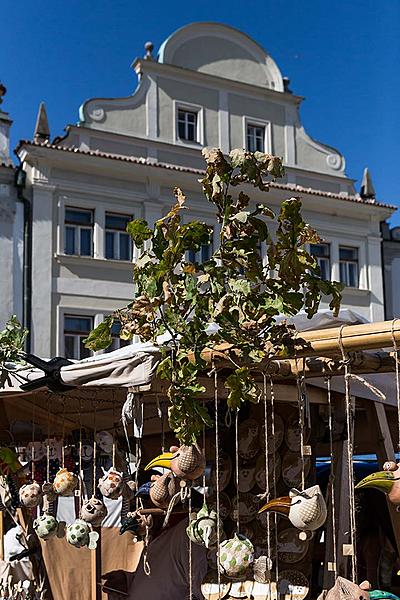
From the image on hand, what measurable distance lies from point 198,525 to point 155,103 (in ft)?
45.5

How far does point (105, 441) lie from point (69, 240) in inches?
386

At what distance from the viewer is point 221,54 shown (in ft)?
57.3

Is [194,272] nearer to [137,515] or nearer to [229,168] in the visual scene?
[229,168]

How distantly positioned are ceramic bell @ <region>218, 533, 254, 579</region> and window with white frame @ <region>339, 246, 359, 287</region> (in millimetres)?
14428

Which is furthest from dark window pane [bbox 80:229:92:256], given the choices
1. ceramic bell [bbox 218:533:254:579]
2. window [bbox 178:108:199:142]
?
ceramic bell [bbox 218:533:254:579]

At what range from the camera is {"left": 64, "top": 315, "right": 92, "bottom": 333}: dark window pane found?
47.6 ft

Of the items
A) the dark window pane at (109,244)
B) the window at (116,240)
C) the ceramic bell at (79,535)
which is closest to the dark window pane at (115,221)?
the window at (116,240)

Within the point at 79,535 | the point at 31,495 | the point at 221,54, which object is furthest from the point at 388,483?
the point at 221,54

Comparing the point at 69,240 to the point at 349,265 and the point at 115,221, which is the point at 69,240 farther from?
the point at 349,265

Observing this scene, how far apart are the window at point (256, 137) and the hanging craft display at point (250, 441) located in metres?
13.1

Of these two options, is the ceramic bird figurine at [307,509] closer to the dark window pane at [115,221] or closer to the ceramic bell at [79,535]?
the ceramic bell at [79,535]

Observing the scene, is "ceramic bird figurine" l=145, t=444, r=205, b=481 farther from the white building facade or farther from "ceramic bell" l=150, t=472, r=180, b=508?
the white building facade

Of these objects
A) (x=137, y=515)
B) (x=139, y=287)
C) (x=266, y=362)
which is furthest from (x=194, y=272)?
(x=137, y=515)

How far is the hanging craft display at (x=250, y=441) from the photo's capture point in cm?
471
